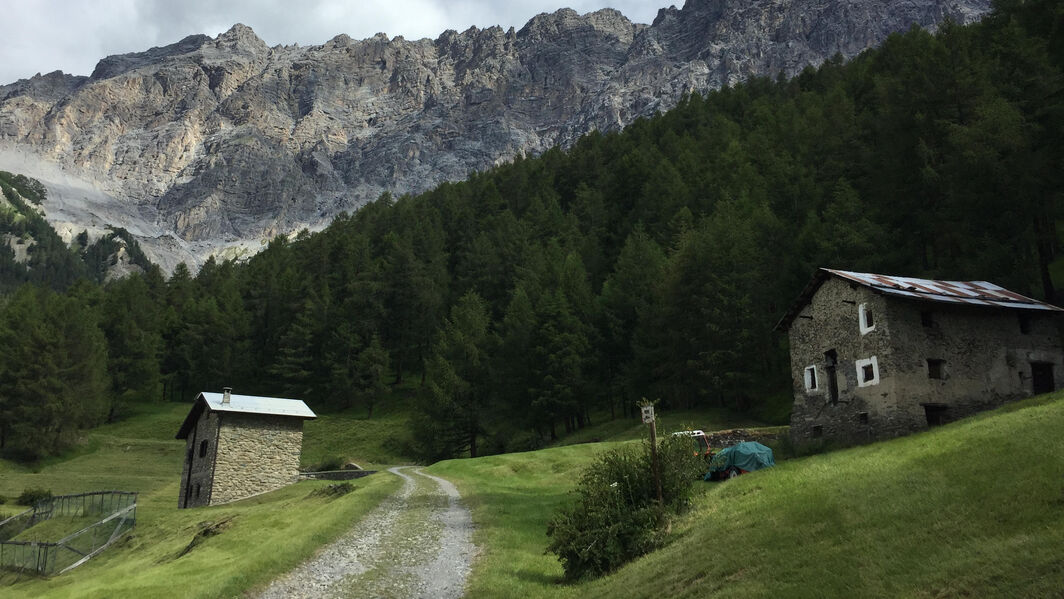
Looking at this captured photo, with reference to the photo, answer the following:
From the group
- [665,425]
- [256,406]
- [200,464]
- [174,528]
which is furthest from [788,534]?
[200,464]

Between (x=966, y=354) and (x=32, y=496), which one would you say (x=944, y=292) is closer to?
(x=966, y=354)

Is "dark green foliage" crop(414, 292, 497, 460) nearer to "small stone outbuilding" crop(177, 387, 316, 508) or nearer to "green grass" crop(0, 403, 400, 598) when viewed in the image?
"green grass" crop(0, 403, 400, 598)

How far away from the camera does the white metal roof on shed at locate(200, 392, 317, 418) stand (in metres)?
48.8

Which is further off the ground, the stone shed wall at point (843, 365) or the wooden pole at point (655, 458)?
the stone shed wall at point (843, 365)

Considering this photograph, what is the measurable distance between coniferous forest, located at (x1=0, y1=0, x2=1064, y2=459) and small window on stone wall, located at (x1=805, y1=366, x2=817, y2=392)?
1607 centimetres

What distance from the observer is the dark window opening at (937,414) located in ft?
105

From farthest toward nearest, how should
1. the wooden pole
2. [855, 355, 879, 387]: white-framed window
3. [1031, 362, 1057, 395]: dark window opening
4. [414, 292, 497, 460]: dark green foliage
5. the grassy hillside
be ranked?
[414, 292, 497, 460]: dark green foliage, [1031, 362, 1057, 395]: dark window opening, [855, 355, 879, 387]: white-framed window, the wooden pole, the grassy hillside

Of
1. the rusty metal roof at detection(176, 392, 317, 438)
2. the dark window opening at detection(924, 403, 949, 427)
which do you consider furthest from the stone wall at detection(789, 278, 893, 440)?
the rusty metal roof at detection(176, 392, 317, 438)

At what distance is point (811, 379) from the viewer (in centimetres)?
3778

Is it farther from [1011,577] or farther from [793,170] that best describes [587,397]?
[1011,577]

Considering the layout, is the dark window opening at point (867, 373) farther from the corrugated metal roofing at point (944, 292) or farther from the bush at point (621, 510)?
the bush at point (621, 510)

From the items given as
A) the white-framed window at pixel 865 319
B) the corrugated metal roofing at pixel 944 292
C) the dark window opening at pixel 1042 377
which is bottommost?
the dark window opening at pixel 1042 377

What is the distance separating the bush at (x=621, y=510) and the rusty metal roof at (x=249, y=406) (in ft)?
113

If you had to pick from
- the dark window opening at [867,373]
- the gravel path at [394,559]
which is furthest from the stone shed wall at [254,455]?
the dark window opening at [867,373]
